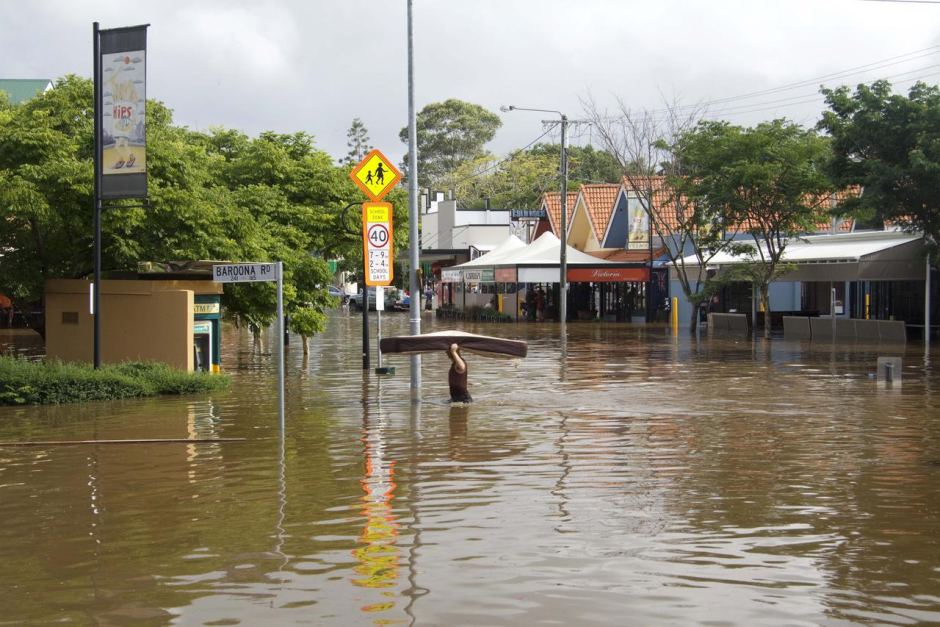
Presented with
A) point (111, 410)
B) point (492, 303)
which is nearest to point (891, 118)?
point (111, 410)

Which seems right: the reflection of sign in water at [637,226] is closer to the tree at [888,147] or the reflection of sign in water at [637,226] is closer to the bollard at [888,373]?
the tree at [888,147]

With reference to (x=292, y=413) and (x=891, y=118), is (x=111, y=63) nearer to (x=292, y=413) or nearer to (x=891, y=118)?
(x=292, y=413)

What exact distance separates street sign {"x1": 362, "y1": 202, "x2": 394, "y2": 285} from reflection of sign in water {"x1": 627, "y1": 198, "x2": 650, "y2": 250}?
34.9m

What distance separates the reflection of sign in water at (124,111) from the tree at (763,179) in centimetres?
2500

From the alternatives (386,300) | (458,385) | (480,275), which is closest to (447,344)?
(458,385)

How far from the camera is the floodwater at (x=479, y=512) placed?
757cm

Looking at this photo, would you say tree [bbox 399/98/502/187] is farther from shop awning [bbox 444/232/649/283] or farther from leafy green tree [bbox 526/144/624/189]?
shop awning [bbox 444/232/649/283]

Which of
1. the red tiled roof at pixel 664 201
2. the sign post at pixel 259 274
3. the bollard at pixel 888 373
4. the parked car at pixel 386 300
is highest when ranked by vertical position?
the red tiled roof at pixel 664 201

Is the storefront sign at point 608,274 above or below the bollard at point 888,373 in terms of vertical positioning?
above

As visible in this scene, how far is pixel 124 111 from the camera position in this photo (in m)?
19.9

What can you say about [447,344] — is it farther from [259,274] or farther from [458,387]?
[259,274]

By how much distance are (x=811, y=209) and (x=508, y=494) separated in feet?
106

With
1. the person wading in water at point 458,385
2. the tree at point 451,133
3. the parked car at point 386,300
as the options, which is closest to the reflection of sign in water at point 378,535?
the person wading in water at point 458,385

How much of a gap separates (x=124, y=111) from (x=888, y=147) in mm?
23450
